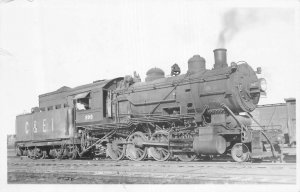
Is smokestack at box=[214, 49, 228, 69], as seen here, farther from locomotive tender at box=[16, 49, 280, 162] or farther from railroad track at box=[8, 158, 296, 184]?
railroad track at box=[8, 158, 296, 184]

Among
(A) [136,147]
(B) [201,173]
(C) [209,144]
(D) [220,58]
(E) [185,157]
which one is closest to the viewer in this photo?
(B) [201,173]

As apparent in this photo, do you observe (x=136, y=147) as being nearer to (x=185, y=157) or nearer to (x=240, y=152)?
(x=185, y=157)

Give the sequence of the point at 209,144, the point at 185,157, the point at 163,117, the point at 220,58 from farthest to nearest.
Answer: the point at 163,117, the point at 185,157, the point at 220,58, the point at 209,144

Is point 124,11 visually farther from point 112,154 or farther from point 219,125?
point 112,154

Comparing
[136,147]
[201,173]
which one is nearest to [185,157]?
[136,147]

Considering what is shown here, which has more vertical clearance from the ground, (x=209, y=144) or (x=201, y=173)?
(x=209, y=144)

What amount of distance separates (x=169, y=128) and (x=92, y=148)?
172 inches

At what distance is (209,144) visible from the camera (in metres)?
10.2

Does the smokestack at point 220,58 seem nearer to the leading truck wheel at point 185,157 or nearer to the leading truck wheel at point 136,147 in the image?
the leading truck wheel at point 185,157

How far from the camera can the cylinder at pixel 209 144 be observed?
1023 centimetres

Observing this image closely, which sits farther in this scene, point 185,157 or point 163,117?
point 163,117

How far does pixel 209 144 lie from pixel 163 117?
2021 millimetres

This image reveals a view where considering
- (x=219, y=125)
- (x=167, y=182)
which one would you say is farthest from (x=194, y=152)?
(x=167, y=182)

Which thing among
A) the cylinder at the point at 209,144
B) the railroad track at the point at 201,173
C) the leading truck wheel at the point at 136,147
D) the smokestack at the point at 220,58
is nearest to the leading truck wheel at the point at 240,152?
the cylinder at the point at 209,144
